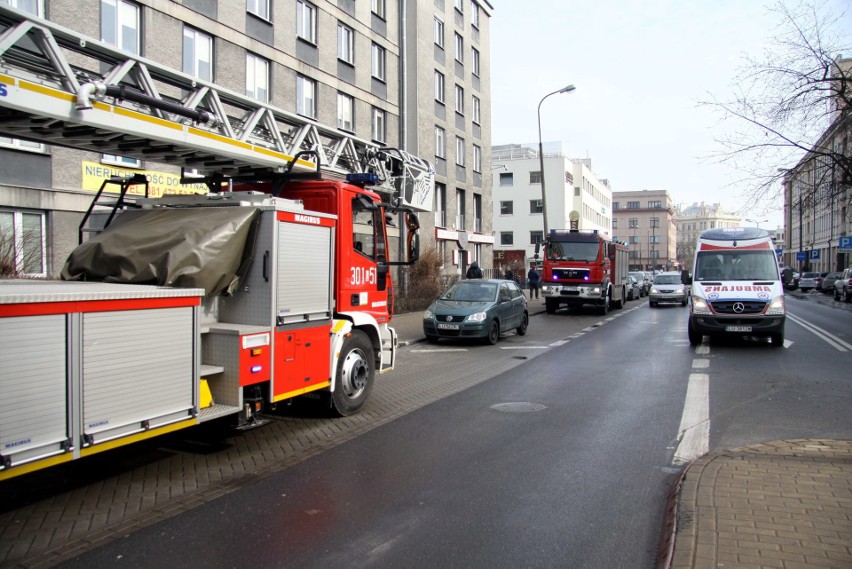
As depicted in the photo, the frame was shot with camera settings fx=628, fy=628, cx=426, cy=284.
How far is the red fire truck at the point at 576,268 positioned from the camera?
75.2 feet

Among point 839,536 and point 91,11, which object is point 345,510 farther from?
point 91,11

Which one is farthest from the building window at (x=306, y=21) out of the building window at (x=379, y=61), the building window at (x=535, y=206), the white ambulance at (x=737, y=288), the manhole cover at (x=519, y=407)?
the building window at (x=535, y=206)

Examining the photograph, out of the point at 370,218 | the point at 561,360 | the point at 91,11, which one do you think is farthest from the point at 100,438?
the point at 91,11

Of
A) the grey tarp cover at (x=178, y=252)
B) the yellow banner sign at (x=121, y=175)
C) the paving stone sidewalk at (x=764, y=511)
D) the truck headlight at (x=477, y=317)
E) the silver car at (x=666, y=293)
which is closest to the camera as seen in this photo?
the paving stone sidewalk at (x=764, y=511)

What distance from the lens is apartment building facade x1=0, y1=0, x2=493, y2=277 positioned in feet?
48.4

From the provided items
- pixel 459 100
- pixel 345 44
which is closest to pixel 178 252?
pixel 345 44

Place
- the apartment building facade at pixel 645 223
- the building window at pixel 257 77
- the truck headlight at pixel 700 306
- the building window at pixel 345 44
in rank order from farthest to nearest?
the apartment building facade at pixel 645 223
the building window at pixel 345 44
the building window at pixel 257 77
the truck headlight at pixel 700 306

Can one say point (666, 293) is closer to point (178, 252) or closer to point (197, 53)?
point (197, 53)

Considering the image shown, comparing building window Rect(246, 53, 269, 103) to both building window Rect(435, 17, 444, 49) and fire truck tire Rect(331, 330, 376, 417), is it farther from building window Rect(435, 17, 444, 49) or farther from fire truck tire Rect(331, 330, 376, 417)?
building window Rect(435, 17, 444, 49)

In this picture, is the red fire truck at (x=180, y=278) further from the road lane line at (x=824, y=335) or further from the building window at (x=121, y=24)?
the road lane line at (x=824, y=335)

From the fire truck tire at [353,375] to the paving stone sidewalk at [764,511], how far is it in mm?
3807

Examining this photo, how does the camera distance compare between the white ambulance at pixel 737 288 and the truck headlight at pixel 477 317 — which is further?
the truck headlight at pixel 477 317

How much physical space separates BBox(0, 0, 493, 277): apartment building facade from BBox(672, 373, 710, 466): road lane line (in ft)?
16.6

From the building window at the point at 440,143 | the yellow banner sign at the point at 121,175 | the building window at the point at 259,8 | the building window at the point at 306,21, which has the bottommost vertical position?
the yellow banner sign at the point at 121,175
